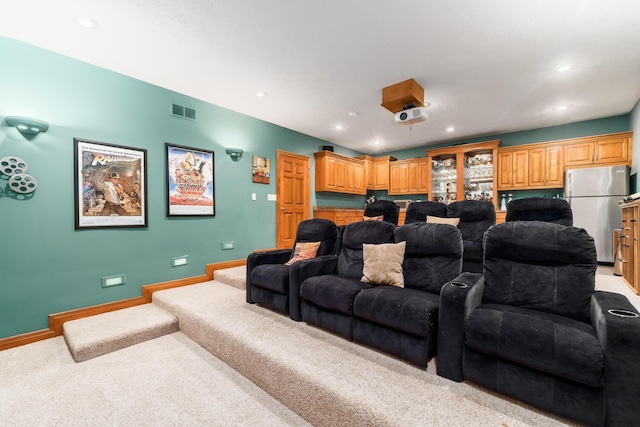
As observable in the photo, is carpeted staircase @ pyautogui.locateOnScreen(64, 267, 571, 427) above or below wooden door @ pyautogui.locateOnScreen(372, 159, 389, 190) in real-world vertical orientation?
below

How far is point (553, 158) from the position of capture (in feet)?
16.7

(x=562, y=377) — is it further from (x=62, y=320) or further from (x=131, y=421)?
(x=62, y=320)

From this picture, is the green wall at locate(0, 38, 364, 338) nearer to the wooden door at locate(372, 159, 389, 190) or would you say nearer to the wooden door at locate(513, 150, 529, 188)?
the wooden door at locate(372, 159, 389, 190)

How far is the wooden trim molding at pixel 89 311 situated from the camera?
8.31 feet

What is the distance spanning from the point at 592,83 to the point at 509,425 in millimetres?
4352

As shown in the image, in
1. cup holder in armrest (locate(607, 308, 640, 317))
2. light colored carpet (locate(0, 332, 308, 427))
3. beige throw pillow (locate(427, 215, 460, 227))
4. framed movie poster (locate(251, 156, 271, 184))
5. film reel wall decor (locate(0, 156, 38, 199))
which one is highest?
framed movie poster (locate(251, 156, 271, 184))

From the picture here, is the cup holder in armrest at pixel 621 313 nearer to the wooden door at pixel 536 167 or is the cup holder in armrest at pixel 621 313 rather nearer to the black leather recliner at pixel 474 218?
the black leather recliner at pixel 474 218

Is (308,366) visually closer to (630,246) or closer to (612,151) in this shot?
(630,246)

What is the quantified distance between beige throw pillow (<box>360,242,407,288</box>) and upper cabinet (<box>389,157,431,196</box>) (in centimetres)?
467

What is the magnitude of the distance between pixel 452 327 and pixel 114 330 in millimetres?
2947

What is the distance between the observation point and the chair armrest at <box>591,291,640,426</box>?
3.87 ft

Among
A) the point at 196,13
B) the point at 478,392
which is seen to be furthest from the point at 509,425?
the point at 196,13

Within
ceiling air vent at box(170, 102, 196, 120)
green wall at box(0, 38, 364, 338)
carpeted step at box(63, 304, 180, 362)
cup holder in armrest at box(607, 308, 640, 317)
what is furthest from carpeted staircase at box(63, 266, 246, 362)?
cup holder in armrest at box(607, 308, 640, 317)

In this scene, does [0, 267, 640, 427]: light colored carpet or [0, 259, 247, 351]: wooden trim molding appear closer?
[0, 267, 640, 427]: light colored carpet
